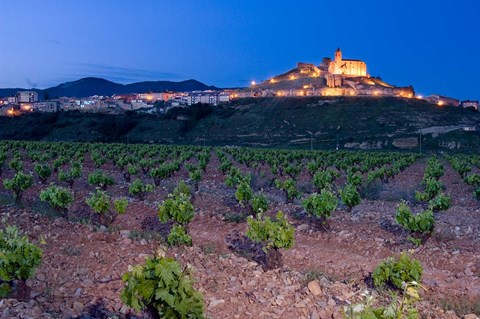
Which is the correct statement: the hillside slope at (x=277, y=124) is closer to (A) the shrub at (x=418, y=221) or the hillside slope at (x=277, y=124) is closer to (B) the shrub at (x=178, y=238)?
(A) the shrub at (x=418, y=221)

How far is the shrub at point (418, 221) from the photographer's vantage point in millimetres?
13633

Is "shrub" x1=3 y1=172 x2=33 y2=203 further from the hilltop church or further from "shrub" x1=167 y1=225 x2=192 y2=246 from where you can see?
the hilltop church

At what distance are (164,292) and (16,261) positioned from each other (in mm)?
3297

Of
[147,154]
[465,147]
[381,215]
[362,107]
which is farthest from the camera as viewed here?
[362,107]

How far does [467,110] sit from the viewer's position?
359ft

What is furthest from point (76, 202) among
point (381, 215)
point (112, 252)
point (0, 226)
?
point (381, 215)

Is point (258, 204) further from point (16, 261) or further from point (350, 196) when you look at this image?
point (16, 261)

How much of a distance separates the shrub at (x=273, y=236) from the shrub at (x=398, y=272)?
2040 mm

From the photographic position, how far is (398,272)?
33.3 ft

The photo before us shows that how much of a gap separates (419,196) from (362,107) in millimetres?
87830

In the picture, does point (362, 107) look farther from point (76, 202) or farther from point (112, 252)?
point (112, 252)

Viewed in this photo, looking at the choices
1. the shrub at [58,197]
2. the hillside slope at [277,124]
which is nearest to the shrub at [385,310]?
the shrub at [58,197]

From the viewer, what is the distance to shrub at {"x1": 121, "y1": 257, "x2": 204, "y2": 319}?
267 inches

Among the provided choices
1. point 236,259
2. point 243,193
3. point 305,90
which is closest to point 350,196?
point 243,193
